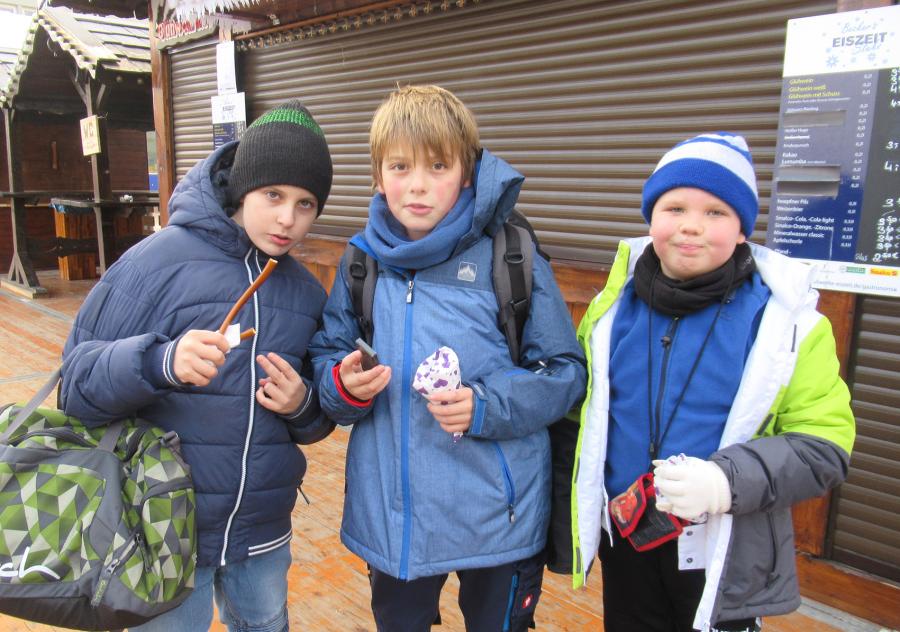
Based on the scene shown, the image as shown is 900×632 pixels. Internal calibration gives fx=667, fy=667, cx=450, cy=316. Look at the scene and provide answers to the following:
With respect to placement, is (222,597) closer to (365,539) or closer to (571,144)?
(365,539)

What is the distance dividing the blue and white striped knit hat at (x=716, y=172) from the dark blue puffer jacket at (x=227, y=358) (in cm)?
109

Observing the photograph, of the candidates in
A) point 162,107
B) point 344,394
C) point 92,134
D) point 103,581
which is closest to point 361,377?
point 344,394

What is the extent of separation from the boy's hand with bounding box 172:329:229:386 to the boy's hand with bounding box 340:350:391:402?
295 millimetres

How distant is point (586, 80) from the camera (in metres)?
3.80

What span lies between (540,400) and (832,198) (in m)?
1.98

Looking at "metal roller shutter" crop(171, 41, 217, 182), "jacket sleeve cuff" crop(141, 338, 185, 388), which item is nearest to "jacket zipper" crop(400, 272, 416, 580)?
"jacket sleeve cuff" crop(141, 338, 185, 388)

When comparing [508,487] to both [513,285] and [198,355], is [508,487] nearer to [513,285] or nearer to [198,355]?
[513,285]

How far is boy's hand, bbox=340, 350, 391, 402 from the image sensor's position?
5.38 feet

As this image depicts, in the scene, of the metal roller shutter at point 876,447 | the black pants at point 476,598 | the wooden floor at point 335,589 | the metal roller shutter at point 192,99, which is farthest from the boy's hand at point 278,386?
the metal roller shutter at point 192,99

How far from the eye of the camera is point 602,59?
3.71 metres

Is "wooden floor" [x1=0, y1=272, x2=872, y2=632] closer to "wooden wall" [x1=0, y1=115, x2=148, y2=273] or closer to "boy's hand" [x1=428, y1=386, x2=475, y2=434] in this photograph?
"boy's hand" [x1=428, y1=386, x2=475, y2=434]

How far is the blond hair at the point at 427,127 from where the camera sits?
176 cm

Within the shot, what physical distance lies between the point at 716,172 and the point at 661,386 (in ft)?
1.77

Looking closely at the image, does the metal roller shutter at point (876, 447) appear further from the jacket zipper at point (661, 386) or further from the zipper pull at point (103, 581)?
the zipper pull at point (103, 581)
